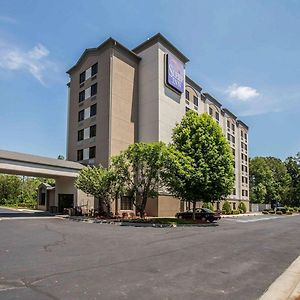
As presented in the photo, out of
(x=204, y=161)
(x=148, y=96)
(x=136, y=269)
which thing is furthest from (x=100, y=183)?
(x=136, y=269)

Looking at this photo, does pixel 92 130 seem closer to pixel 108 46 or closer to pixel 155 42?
pixel 108 46

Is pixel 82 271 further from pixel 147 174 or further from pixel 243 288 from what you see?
pixel 147 174

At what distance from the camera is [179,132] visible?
116 ft

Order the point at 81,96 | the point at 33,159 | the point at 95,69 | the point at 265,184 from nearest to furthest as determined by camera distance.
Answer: the point at 33,159
the point at 95,69
the point at 81,96
the point at 265,184

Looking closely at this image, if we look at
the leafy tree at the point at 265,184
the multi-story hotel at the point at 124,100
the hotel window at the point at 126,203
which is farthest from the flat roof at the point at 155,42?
the leafy tree at the point at 265,184

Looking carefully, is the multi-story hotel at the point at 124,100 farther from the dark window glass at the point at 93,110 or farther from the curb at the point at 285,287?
the curb at the point at 285,287

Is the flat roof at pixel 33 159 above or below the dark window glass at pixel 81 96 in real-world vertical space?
below

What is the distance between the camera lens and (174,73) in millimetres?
45969

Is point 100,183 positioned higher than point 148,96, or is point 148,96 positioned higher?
point 148,96

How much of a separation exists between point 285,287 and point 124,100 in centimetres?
3673

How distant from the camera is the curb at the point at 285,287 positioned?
24.2 feet

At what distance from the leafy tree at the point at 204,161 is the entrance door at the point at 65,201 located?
47.4 ft

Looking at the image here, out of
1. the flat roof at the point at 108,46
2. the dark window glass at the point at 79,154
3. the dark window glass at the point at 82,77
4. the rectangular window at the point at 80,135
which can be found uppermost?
the flat roof at the point at 108,46

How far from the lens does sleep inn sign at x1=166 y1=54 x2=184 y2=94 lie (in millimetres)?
44250
